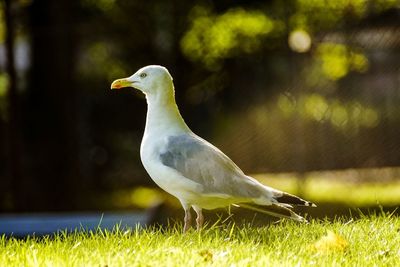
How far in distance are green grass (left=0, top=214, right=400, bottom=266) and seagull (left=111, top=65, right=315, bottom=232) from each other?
0.19 m

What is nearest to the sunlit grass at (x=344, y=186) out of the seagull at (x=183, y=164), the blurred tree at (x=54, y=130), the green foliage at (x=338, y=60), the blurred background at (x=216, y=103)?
the blurred background at (x=216, y=103)

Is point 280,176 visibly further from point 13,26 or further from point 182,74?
point 13,26

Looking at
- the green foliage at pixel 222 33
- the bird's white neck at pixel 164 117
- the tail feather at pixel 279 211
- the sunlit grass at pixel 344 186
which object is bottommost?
the sunlit grass at pixel 344 186

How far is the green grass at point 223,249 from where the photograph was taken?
4.85 m

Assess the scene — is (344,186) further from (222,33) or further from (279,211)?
(279,211)

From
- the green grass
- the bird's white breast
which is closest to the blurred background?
the green grass

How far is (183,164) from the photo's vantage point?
5547mm

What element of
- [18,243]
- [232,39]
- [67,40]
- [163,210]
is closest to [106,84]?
[67,40]

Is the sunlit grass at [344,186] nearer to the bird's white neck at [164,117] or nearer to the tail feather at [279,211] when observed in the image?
the tail feather at [279,211]

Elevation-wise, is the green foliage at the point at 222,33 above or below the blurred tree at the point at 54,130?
above

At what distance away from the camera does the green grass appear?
485cm

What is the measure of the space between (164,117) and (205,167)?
0.36 metres

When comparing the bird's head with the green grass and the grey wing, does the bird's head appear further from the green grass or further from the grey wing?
the green grass

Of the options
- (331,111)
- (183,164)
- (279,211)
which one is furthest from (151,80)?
(331,111)
